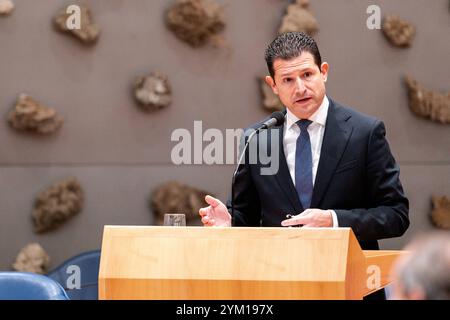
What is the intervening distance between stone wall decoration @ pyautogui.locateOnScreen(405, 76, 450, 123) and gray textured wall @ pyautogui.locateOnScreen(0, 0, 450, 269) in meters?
0.05

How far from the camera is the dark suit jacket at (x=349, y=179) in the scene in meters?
2.80

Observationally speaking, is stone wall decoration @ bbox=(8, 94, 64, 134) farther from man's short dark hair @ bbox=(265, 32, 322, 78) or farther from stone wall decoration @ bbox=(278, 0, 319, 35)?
man's short dark hair @ bbox=(265, 32, 322, 78)

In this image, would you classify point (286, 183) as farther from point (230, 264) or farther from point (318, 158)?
point (230, 264)

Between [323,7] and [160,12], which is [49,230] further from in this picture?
[323,7]

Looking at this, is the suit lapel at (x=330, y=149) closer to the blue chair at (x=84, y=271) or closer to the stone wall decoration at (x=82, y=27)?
the blue chair at (x=84, y=271)

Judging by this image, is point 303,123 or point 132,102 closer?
point 303,123

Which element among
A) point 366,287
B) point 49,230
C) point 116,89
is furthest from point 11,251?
point 366,287

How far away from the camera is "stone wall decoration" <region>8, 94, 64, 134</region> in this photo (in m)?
4.59

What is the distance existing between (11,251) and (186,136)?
108cm

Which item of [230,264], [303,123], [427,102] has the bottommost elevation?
[230,264]

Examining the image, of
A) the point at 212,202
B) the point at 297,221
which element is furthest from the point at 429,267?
the point at 212,202

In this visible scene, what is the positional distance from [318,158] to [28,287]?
3.22ft

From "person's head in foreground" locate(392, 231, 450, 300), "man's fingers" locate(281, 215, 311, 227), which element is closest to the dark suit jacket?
"man's fingers" locate(281, 215, 311, 227)

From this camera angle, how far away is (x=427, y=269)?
1.18 meters
